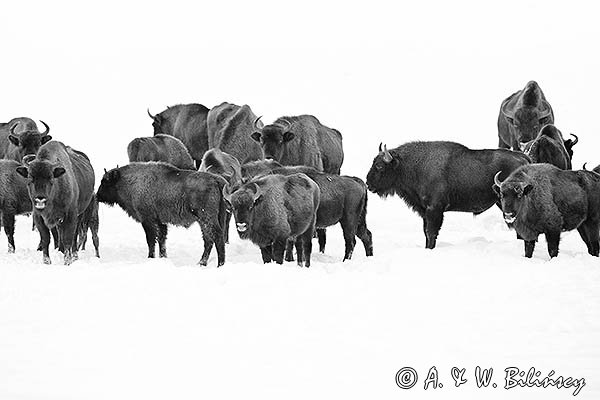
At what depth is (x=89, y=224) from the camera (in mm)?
14477

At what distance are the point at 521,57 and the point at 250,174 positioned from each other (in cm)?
3414

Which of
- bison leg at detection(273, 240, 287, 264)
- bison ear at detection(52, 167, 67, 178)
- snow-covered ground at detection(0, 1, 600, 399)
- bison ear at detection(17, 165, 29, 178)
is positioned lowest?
bison leg at detection(273, 240, 287, 264)

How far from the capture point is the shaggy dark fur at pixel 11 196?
14.2 m

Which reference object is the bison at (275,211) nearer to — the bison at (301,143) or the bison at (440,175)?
the bison at (440,175)

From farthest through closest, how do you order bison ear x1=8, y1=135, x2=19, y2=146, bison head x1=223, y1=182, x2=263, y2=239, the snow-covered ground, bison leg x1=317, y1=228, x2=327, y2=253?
bison ear x1=8, y1=135, x2=19, y2=146 < bison leg x1=317, y1=228, x2=327, y2=253 < bison head x1=223, y1=182, x2=263, y2=239 < the snow-covered ground

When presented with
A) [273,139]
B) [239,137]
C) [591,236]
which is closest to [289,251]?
[273,139]

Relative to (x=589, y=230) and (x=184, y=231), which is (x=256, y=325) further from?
(x=184, y=231)

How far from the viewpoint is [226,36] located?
177 ft

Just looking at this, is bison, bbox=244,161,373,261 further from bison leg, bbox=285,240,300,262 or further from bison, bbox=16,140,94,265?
bison, bbox=16,140,94,265

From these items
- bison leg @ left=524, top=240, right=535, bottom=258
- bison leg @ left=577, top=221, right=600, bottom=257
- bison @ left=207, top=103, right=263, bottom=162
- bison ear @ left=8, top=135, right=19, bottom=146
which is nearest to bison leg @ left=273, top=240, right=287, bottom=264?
bison leg @ left=524, top=240, right=535, bottom=258

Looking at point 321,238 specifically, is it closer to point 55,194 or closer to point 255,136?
point 255,136

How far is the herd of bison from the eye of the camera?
41.2 feet

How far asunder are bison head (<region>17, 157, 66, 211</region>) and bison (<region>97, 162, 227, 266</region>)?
1.47 m

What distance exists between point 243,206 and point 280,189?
2.50 ft
